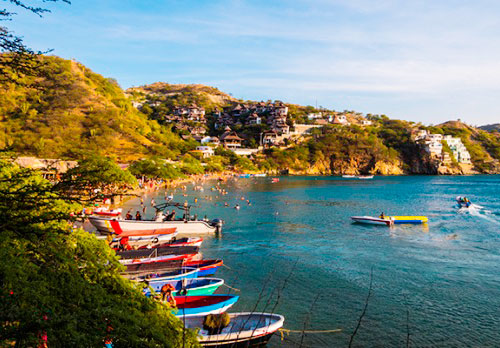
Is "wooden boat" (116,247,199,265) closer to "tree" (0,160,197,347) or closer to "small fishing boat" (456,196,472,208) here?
"tree" (0,160,197,347)

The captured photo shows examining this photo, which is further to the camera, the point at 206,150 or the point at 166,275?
the point at 206,150

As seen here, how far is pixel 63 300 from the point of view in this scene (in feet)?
18.7

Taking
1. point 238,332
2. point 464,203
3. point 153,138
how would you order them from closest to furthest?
point 238,332
point 464,203
point 153,138

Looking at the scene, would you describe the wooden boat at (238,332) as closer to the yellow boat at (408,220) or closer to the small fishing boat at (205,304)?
the small fishing boat at (205,304)

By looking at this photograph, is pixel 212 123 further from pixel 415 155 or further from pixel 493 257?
pixel 493 257

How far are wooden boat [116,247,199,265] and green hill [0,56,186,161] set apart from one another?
184 ft

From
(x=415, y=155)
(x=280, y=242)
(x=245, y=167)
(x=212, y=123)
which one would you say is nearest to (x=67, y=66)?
(x=212, y=123)

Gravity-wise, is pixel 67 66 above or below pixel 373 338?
above

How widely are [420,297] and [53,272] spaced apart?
58.1ft

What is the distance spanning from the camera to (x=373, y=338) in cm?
1348

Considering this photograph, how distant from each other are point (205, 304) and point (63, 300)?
9.18 meters

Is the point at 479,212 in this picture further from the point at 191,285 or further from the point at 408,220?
the point at 191,285

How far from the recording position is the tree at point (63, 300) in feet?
14.7

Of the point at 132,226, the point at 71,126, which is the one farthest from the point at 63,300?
the point at 71,126
